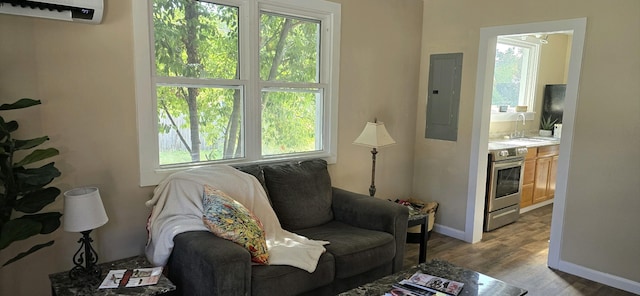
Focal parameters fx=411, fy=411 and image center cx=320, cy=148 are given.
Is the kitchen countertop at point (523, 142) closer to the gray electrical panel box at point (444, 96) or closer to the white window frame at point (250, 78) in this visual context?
the gray electrical panel box at point (444, 96)

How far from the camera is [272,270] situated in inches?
86.8

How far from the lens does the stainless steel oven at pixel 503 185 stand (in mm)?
Answer: 4160

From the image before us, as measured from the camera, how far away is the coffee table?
6.70 ft

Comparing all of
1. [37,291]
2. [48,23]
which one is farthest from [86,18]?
[37,291]

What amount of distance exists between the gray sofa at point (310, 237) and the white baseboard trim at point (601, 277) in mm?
1501

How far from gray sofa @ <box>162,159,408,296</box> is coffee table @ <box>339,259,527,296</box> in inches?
14.6

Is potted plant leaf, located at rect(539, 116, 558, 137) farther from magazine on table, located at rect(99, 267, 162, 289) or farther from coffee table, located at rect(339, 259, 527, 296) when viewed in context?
magazine on table, located at rect(99, 267, 162, 289)

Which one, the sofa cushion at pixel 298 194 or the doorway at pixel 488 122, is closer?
the sofa cushion at pixel 298 194

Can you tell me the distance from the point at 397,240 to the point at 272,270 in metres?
1.05

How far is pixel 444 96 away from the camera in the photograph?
410 cm

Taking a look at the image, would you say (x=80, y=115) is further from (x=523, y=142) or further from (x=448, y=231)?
(x=523, y=142)

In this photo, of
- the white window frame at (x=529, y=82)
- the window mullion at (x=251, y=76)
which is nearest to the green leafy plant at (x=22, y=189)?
the window mullion at (x=251, y=76)

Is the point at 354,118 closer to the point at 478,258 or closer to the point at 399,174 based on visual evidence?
the point at 399,174

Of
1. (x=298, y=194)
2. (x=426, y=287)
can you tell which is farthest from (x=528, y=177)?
(x=426, y=287)
